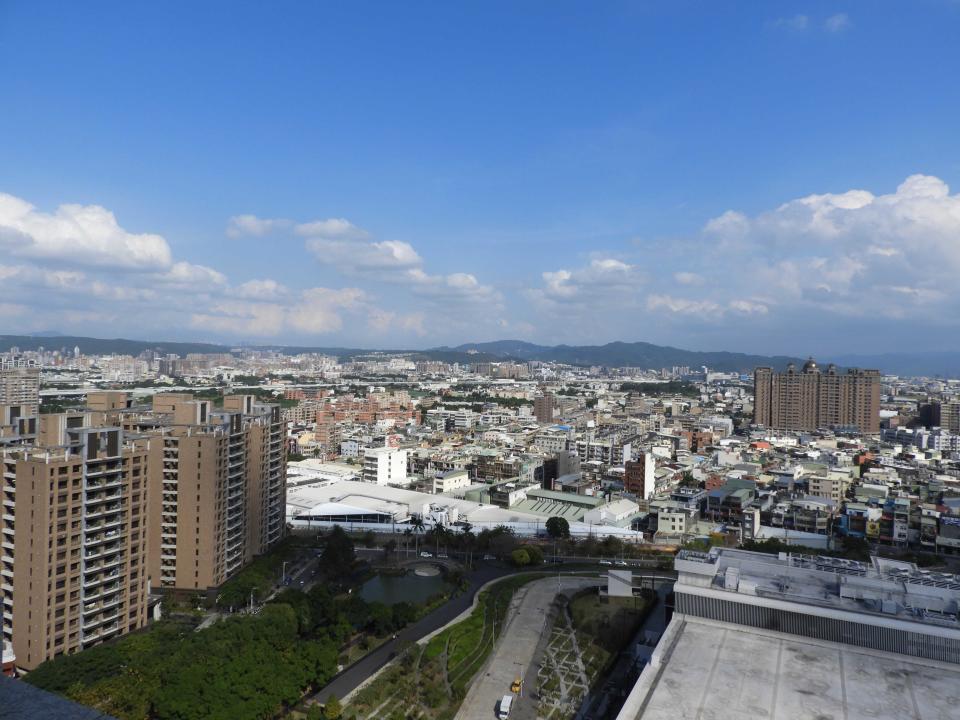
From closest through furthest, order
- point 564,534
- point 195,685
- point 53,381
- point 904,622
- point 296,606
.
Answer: point 904,622 → point 195,685 → point 296,606 → point 564,534 → point 53,381

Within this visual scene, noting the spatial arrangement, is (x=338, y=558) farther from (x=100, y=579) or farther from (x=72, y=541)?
(x=72, y=541)

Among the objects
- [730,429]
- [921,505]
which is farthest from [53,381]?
[921,505]

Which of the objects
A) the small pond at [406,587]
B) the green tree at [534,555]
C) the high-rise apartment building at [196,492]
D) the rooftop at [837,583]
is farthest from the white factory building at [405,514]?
the rooftop at [837,583]

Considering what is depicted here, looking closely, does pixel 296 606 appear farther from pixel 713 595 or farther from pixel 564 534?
pixel 564 534

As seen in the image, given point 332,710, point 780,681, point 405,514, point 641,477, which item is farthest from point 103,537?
point 641,477

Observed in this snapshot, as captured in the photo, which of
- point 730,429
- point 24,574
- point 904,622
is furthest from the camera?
point 730,429

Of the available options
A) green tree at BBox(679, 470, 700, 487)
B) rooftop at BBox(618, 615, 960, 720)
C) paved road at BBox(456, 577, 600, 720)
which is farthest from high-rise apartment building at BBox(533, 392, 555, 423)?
rooftop at BBox(618, 615, 960, 720)

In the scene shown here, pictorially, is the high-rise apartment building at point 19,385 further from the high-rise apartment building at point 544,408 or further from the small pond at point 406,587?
the small pond at point 406,587
